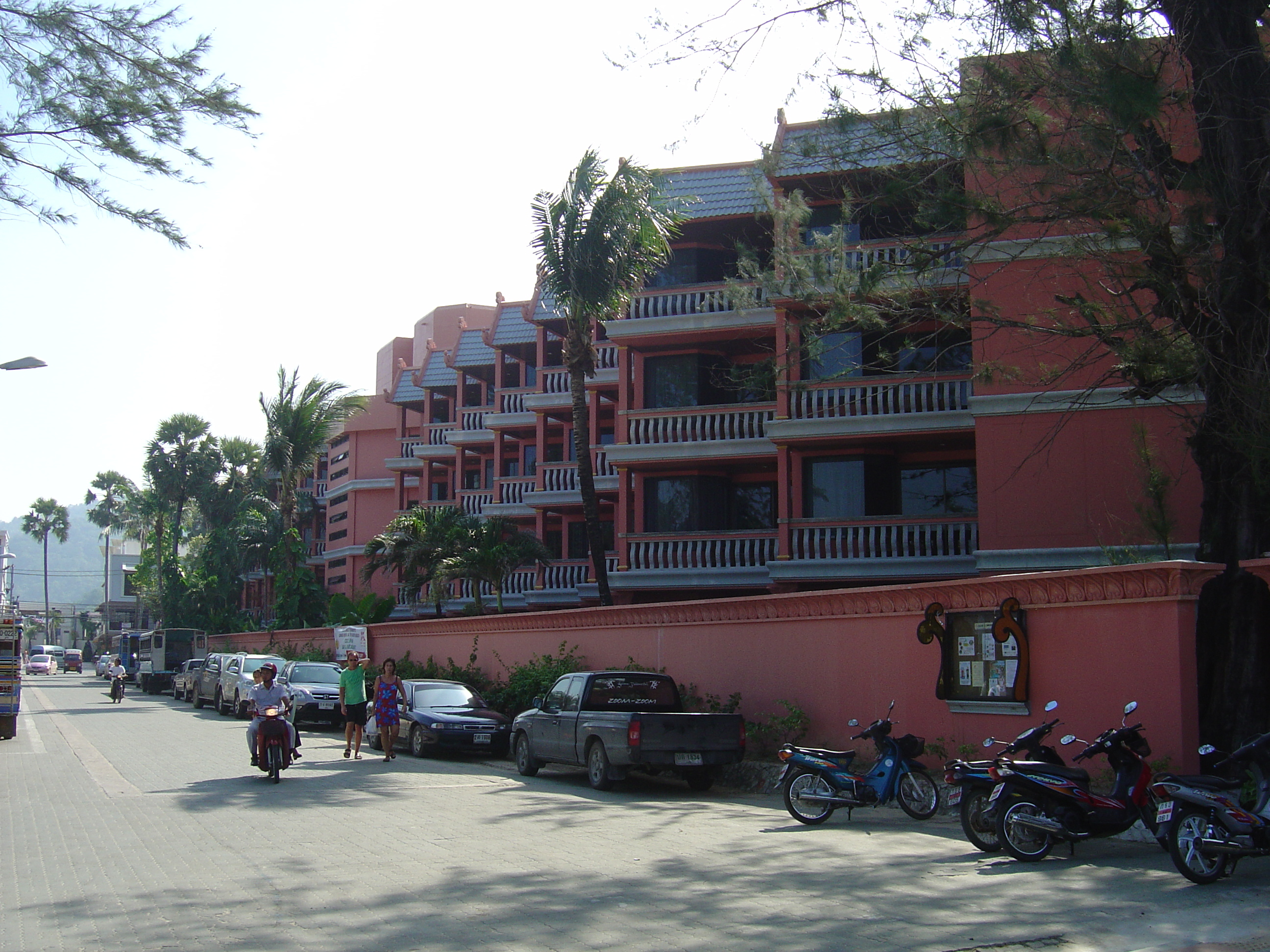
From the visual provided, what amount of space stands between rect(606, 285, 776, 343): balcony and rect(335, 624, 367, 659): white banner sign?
12.9 m

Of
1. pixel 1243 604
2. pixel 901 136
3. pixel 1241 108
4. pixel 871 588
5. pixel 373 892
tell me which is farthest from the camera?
pixel 871 588

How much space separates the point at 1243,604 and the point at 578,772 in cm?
1031

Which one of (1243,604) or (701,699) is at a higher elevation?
(1243,604)

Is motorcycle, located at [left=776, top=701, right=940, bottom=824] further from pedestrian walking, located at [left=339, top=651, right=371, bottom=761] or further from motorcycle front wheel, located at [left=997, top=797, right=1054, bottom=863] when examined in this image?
pedestrian walking, located at [left=339, top=651, right=371, bottom=761]

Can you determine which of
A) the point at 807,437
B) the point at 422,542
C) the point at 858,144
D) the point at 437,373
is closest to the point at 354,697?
the point at 807,437

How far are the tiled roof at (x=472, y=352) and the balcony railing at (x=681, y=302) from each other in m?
15.2

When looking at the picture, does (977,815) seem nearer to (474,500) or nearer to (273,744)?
(273,744)

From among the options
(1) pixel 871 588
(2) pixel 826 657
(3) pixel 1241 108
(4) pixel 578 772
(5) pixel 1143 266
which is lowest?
(4) pixel 578 772

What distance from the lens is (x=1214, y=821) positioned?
8.61m

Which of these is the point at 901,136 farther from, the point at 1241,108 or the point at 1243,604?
the point at 1243,604

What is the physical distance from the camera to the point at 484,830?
11.5 metres

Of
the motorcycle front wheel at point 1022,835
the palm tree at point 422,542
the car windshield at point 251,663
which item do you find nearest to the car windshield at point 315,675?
the palm tree at point 422,542

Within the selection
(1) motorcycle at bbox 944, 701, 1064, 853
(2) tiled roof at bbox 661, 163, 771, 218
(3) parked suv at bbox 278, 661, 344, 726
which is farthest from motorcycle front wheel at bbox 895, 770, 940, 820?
(2) tiled roof at bbox 661, 163, 771, 218

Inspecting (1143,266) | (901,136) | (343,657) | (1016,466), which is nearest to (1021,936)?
(1143,266)
